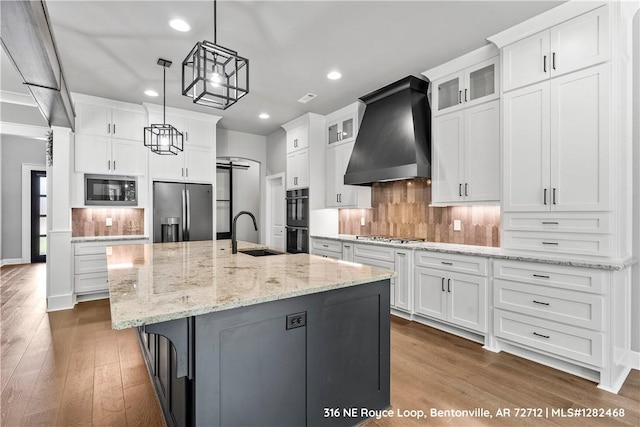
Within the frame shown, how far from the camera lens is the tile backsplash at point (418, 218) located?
11.3ft

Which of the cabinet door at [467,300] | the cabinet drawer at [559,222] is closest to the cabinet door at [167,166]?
the cabinet door at [467,300]

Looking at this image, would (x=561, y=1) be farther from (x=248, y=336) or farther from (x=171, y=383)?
(x=171, y=383)

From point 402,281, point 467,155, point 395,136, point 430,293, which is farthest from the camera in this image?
point 395,136

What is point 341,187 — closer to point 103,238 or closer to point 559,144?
point 559,144

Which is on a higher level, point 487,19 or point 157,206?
point 487,19

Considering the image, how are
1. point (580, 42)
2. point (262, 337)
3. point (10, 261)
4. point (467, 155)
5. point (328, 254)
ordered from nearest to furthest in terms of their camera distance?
point (262, 337) < point (580, 42) < point (467, 155) < point (328, 254) < point (10, 261)

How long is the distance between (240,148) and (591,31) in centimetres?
530

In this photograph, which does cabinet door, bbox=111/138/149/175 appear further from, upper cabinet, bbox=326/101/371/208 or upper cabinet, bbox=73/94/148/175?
upper cabinet, bbox=326/101/371/208

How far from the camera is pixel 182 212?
16.1 feet

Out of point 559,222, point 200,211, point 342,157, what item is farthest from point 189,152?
point 559,222

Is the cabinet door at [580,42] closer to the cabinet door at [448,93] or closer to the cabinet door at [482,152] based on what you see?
the cabinet door at [482,152]

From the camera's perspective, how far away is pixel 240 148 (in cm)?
629

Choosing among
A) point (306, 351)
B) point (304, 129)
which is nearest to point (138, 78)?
point (304, 129)

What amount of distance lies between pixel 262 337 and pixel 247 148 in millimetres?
5391
